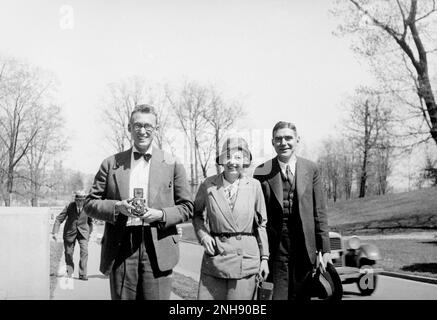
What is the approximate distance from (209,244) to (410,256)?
34.0 ft

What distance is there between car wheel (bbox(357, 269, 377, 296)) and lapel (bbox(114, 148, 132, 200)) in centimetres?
473

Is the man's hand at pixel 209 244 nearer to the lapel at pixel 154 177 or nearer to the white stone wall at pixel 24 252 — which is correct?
the lapel at pixel 154 177

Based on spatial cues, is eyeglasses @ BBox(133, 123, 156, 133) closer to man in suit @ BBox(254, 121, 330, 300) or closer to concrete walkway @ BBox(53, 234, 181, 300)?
man in suit @ BBox(254, 121, 330, 300)

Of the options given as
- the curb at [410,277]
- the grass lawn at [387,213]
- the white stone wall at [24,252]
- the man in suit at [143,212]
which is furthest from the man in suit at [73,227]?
the grass lawn at [387,213]

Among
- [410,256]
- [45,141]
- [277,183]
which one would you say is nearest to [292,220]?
[277,183]

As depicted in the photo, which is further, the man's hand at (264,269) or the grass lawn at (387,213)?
the grass lawn at (387,213)

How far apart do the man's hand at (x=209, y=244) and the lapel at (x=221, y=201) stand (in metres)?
0.16

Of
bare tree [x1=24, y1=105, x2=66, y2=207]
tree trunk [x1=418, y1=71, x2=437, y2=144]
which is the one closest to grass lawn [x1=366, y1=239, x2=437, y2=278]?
tree trunk [x1=418, y1=71, x2=437, y2=144]

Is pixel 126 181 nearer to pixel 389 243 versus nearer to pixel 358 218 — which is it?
pixel 389 243

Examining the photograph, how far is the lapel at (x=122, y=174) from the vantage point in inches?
120

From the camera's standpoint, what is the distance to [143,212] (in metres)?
2.86

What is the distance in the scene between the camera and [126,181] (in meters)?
3.06

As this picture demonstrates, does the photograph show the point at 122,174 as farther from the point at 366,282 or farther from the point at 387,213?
the point at 387,213
